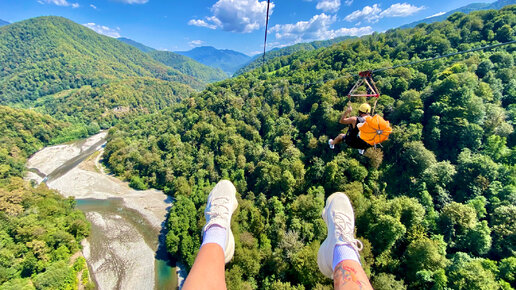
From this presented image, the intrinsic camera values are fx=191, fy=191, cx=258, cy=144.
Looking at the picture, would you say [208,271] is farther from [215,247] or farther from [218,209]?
[218,209]

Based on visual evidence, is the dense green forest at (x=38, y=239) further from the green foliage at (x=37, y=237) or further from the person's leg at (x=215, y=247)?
the person's leg at (x=215, y=247)

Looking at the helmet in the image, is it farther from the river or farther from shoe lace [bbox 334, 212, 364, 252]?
the river

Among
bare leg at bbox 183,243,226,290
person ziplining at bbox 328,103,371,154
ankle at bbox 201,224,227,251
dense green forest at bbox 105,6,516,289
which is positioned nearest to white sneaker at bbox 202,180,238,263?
ankle at bbox 201,224,227,251

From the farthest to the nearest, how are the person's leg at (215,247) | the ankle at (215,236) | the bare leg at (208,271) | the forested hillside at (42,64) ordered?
1. the forested hillside at (42,64)
2. the ankle at (215,236)
3. the person's leg at (215,247)
4. the bare leg at (208,271)

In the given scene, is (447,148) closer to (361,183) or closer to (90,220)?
(361,183)

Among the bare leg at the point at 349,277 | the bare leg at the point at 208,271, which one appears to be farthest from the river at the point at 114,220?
the bare leg at the point at 349,277

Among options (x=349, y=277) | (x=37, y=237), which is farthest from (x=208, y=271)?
(x=37, y=237)
